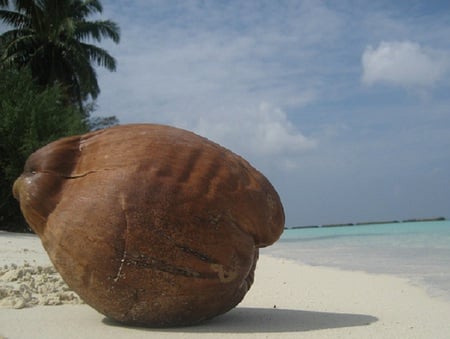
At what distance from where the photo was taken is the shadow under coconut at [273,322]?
13.2 feet

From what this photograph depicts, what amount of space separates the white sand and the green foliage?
12684 millimetres

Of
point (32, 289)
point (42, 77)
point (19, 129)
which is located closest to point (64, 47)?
point (42, 77)

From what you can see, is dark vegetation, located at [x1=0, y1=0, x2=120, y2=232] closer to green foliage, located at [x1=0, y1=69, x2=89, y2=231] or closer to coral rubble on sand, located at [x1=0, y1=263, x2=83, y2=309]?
green foliage, located at [x1=0, y1=69, x2=89, y2=231]

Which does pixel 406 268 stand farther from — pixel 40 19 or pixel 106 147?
pixel 40 19

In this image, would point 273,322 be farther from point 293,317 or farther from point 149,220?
point 149,220

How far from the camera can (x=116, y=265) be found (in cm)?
376

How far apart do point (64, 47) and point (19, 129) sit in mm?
11785

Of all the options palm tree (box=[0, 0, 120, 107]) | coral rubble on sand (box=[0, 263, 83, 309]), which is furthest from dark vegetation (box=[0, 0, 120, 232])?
coral rubble on sand (box=[0, 263, 83, 309])

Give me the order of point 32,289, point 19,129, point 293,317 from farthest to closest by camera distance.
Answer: point 19,129 < point 32,289 < point 293,317

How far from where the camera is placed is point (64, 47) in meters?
29.7

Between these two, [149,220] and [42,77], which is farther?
[42,77]

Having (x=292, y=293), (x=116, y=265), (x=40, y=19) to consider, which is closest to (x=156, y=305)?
(x=116, y=265)

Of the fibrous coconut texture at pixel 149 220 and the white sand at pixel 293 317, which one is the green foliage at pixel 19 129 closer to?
the white sand at pixel 293 317

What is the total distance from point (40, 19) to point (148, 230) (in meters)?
24.2
